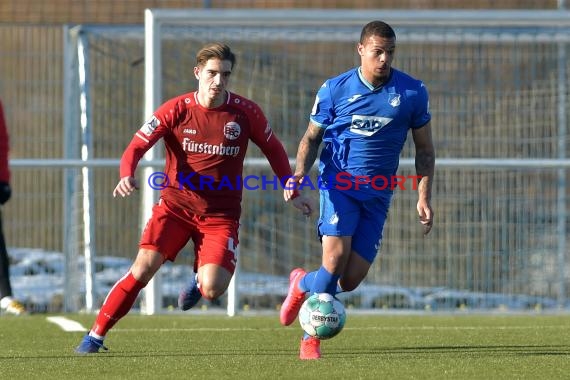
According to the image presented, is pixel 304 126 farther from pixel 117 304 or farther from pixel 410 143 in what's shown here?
pixel 117 304

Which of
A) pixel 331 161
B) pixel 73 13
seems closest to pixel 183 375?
pixel 331 161

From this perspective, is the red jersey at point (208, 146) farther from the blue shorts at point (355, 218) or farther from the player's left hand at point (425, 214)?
the player's left hand at point (425, 214)

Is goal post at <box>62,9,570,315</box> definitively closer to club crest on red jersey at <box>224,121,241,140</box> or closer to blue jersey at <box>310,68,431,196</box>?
club crest on red jersey at <box>224,121,241,140</box>

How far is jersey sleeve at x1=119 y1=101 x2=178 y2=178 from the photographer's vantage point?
7.86 meters

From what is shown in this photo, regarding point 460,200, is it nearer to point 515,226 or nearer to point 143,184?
point 515,226

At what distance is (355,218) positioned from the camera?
26.0ft

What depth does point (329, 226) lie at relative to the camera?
7.87 meters

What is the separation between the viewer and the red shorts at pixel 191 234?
803 cm

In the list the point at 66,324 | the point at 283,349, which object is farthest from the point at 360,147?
the point at 66,324

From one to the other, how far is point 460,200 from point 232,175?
200 inches

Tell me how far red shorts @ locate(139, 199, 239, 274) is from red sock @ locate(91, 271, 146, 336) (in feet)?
0.81

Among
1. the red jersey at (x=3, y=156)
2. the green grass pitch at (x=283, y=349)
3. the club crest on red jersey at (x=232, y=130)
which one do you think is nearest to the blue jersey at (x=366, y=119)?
the club crest on red jersey at (x=232, y=130)

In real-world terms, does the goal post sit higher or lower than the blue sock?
higher

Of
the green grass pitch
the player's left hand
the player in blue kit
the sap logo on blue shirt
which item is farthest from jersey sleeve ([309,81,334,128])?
the green grass pitch
